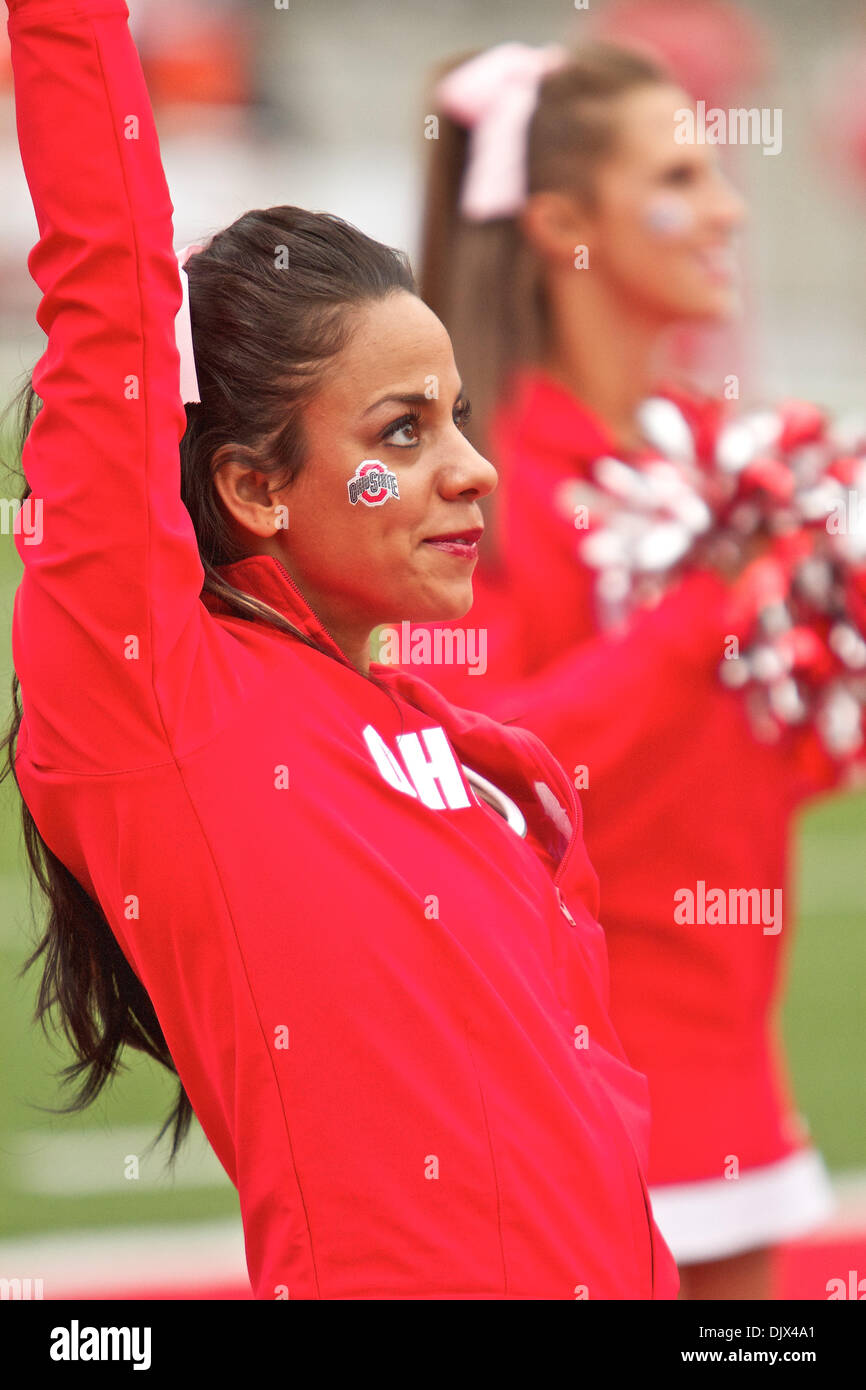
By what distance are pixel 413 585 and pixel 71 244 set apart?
10.7 inches

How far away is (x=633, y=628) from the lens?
2305mm

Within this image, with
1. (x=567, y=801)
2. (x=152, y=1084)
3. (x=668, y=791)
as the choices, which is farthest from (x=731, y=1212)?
(x=152, y=1084)

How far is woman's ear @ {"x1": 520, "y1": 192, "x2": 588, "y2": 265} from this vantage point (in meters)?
2.51

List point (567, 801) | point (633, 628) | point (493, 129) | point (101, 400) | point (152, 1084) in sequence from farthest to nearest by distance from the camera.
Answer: point (152, 1084) < point (493, 129) < point (633, 628) < point (567, 801) < point (101, 400)

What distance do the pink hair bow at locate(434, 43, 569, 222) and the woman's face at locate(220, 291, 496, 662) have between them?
4.74 feet

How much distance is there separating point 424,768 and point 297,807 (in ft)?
0.33

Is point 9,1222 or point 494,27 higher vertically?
point 494,27

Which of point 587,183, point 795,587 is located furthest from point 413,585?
point 587,183

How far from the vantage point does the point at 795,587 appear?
224cm

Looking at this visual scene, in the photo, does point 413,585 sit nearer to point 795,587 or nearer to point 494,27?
point 795,587

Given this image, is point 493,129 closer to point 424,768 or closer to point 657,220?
point 657,220

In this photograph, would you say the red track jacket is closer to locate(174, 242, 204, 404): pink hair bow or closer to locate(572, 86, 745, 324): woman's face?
locate(572, 86, 745, 324): woman's face

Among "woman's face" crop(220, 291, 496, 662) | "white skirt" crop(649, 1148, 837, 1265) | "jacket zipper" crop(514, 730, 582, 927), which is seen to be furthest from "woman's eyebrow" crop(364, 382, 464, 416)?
"white skirt" crop(649, 1148, 837, 1265)

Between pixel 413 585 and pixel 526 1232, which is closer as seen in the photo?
pixel 526 1232
